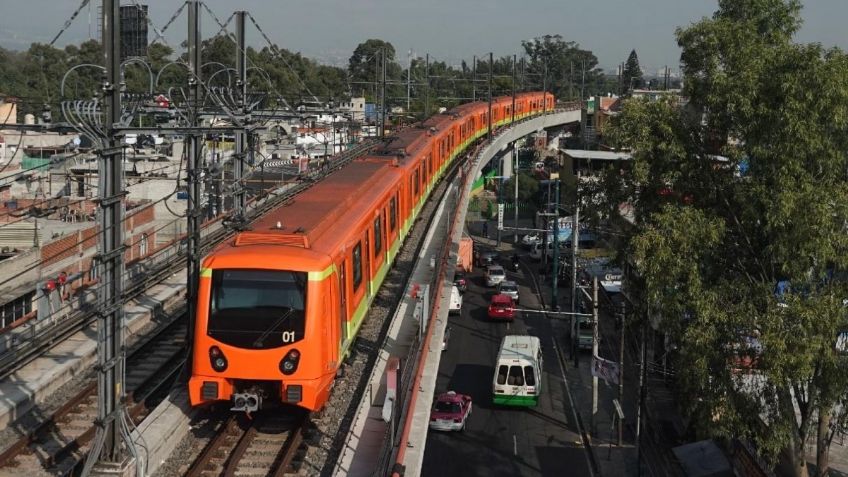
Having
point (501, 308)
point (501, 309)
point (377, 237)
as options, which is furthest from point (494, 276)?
point (377, 237)

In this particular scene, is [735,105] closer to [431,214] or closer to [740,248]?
[740,248]

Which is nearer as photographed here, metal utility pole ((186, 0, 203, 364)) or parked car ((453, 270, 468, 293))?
metal utility pole ((186, 0, 203, 364))

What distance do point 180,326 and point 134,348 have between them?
171cm

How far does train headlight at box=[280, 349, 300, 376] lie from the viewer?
33.7 feet

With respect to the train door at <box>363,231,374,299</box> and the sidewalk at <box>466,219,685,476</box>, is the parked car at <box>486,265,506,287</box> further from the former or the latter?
the train door at <box>363,231,374,299</box>

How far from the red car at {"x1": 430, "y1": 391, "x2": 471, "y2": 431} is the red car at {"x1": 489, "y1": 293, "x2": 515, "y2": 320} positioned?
33.2 ft

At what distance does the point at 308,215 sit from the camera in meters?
12.6

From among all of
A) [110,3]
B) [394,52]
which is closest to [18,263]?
[110,3]

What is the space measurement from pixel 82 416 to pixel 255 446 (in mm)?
2549

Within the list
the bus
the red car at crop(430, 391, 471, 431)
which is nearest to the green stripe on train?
the bus

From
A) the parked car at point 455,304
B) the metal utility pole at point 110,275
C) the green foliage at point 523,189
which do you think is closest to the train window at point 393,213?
the metal utility pole at point 110,275

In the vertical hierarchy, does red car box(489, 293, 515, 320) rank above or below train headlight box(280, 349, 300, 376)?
below

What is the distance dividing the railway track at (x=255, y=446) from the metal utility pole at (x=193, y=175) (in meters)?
1.66

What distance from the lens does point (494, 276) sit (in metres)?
40.2
